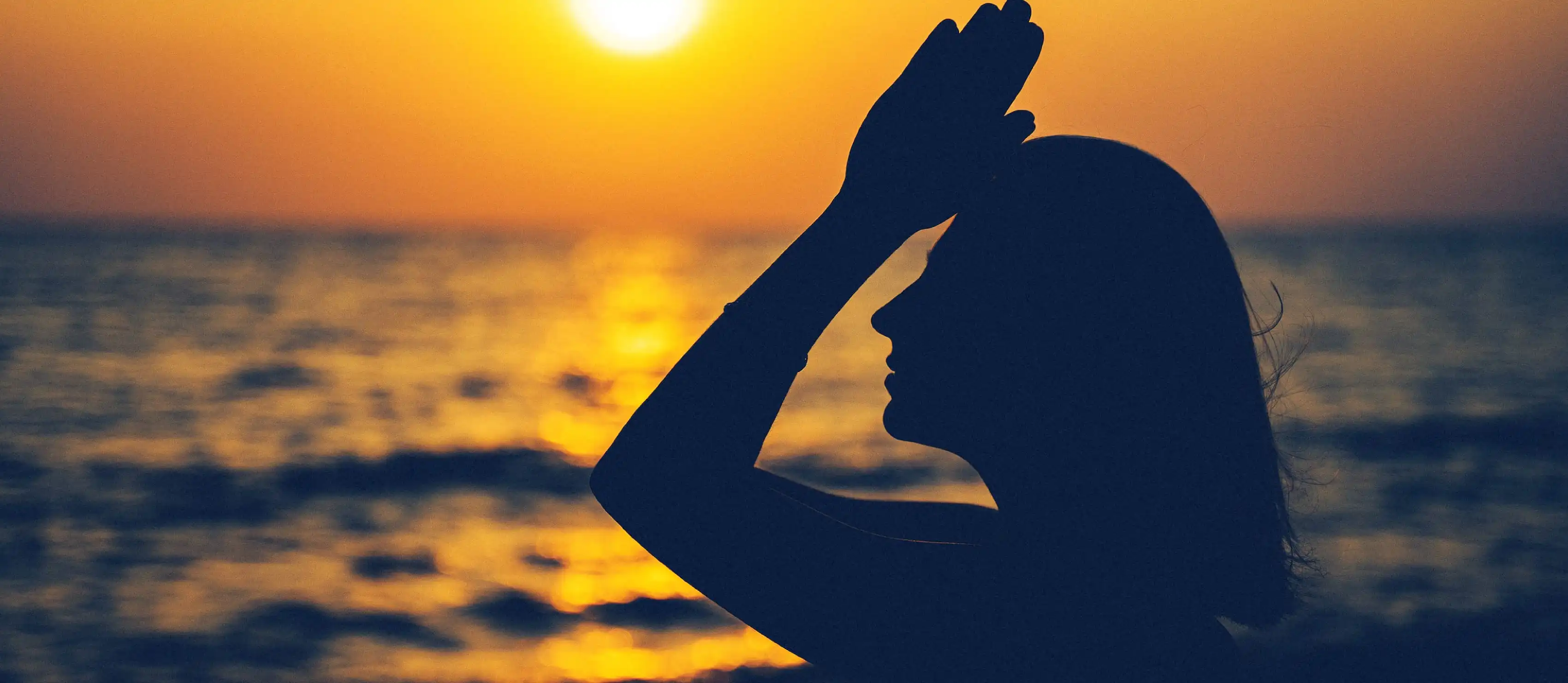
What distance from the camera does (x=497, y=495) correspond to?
15539 mm

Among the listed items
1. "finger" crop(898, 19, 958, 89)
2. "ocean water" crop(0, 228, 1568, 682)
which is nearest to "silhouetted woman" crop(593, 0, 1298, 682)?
"finger" crop(898, 19, 958, 89)

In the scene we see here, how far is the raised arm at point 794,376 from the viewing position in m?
1.00

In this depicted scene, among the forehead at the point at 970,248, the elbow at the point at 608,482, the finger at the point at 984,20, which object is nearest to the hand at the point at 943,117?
the finger at the point at 984,20

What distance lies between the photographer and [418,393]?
25.8 metres

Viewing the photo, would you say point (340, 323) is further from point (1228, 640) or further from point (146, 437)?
point (1228, 640)

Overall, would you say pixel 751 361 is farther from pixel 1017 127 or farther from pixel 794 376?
pixel 1017 127

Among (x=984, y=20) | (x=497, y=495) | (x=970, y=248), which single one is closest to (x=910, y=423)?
(x=970, y=248)

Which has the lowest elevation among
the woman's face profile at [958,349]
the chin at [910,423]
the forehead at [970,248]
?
the chin at [910,423]

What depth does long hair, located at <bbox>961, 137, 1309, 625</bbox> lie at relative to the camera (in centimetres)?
117

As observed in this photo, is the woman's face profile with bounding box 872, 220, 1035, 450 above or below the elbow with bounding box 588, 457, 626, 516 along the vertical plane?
above

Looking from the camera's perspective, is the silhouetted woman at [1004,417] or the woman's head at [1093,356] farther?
the woman's head at [1093,356]

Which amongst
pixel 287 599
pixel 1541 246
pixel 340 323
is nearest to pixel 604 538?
pixel 287 599

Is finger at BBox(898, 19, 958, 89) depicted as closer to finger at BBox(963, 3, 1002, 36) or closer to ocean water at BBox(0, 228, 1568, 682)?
finger at BBox(963, 3, 1002, 36)

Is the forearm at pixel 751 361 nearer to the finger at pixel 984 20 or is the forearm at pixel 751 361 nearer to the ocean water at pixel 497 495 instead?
the finger at pixel 984 20
